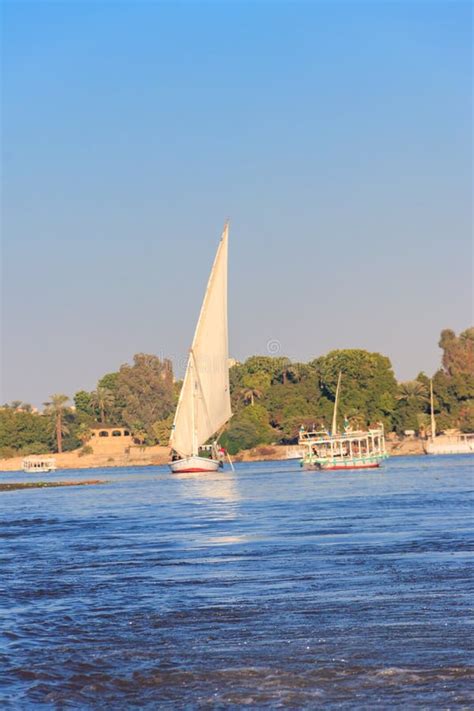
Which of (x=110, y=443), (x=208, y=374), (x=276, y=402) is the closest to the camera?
(x=208, y=374)

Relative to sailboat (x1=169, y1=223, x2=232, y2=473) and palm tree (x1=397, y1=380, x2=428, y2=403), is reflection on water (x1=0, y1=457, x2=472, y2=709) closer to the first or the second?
sailboat (x1=169, y1=223, x2=232, y2=473)

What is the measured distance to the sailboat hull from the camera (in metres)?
90.1

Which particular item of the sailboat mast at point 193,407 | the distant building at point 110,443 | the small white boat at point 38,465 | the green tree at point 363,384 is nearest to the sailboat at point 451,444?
the green tree at point 363,384

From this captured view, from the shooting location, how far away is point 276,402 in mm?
152875

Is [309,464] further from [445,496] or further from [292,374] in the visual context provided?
[292,374]

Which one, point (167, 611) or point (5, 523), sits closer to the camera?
point (167, 611)

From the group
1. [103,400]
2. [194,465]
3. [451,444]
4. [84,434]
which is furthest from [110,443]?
[194,465]

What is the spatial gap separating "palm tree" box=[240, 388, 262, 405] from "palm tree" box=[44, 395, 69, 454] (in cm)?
2365

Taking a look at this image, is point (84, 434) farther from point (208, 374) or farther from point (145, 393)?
point (208, 374)

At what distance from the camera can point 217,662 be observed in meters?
13.5

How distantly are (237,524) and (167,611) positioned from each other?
1868 cm

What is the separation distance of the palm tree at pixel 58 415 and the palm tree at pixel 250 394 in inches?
931

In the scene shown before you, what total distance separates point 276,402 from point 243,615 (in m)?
136

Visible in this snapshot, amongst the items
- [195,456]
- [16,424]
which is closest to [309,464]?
[195,456]
